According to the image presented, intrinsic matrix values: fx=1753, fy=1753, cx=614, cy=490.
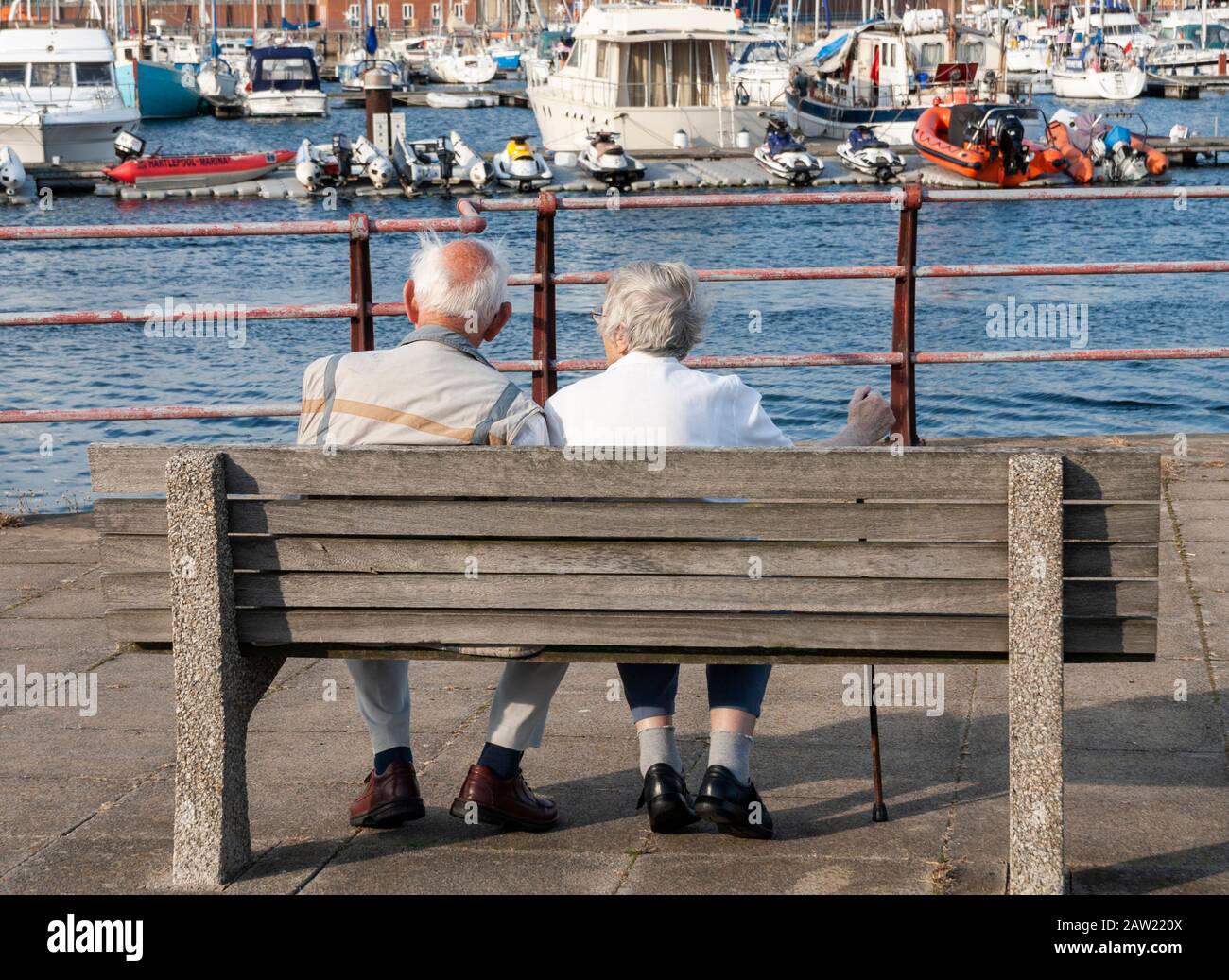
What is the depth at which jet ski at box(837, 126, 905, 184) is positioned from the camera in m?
44.0

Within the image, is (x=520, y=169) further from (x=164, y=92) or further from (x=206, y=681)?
(x=206, y=681)

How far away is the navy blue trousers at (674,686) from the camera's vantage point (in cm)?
400

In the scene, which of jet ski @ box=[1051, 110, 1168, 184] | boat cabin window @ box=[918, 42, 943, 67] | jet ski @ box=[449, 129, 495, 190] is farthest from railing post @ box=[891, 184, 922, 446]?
boat cabin window @ box=[918, 42, 943, 67]

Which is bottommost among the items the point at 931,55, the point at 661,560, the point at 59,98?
the point at 661,560

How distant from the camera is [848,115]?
54.3 m

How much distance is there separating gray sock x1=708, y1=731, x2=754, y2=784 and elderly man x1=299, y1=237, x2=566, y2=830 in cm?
40

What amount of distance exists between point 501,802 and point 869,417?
48.0 inches

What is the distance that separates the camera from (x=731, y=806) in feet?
12.8

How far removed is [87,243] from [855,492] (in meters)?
35.0

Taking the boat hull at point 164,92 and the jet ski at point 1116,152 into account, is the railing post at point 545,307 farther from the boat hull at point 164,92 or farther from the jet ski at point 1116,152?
the boat hull at point 164,92

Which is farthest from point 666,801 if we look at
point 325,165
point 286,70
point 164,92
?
point 164,92

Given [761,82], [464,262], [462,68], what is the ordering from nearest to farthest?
[464,262], [761,82], [462,68]

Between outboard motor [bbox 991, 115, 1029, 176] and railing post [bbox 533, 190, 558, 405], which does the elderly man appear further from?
outboard motor [bbox 991, 115, 1029, 176]
